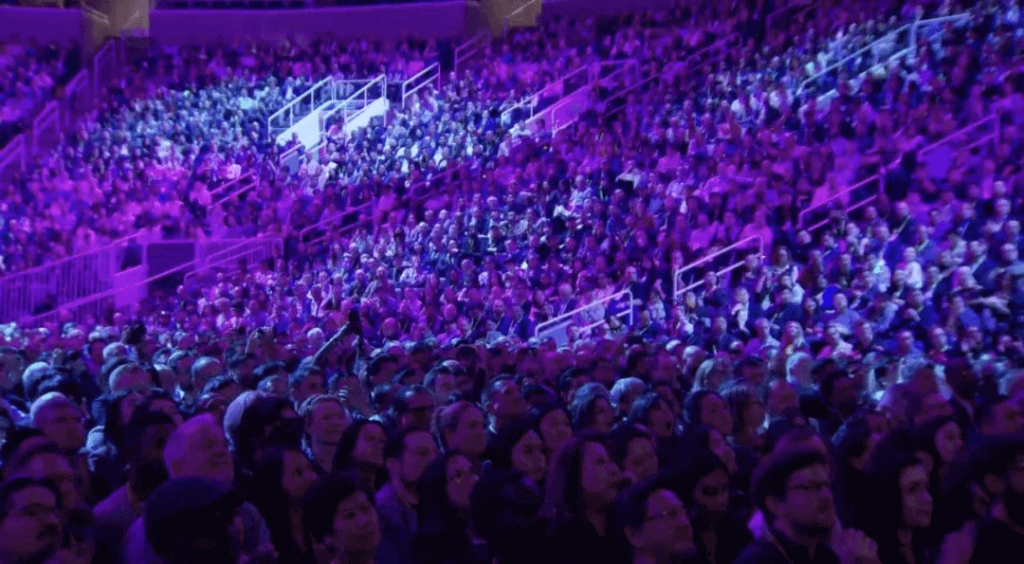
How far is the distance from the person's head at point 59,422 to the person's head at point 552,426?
235cm

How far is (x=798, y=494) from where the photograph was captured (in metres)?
4.73

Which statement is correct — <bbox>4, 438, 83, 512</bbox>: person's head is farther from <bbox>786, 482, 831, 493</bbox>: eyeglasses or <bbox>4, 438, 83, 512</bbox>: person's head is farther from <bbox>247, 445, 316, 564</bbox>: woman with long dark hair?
<bbox>786, 482, 831, 493</bbox>: eyeglasses

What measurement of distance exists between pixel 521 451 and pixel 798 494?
195cm

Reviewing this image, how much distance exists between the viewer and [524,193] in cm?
2059

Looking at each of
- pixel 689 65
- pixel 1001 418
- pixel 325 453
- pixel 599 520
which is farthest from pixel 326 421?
pixel 689 65

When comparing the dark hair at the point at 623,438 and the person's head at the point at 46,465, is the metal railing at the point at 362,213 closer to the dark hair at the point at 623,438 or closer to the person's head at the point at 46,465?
the dark hair at the point at 623,438

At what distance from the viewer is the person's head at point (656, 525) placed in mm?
4855

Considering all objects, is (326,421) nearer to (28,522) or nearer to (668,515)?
(28,522)

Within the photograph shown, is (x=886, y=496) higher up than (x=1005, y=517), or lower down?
higher up

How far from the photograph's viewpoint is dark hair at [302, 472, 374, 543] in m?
4.94

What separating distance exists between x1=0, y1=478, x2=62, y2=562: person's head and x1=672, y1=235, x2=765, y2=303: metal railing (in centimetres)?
1172

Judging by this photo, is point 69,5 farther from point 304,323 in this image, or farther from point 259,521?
point 259,521

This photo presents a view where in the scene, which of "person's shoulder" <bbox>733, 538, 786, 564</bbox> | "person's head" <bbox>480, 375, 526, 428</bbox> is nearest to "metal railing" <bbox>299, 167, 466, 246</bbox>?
"person's head" <bbox>480, 375, 526, 428</bbox>

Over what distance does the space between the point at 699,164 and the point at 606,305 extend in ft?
9.07
